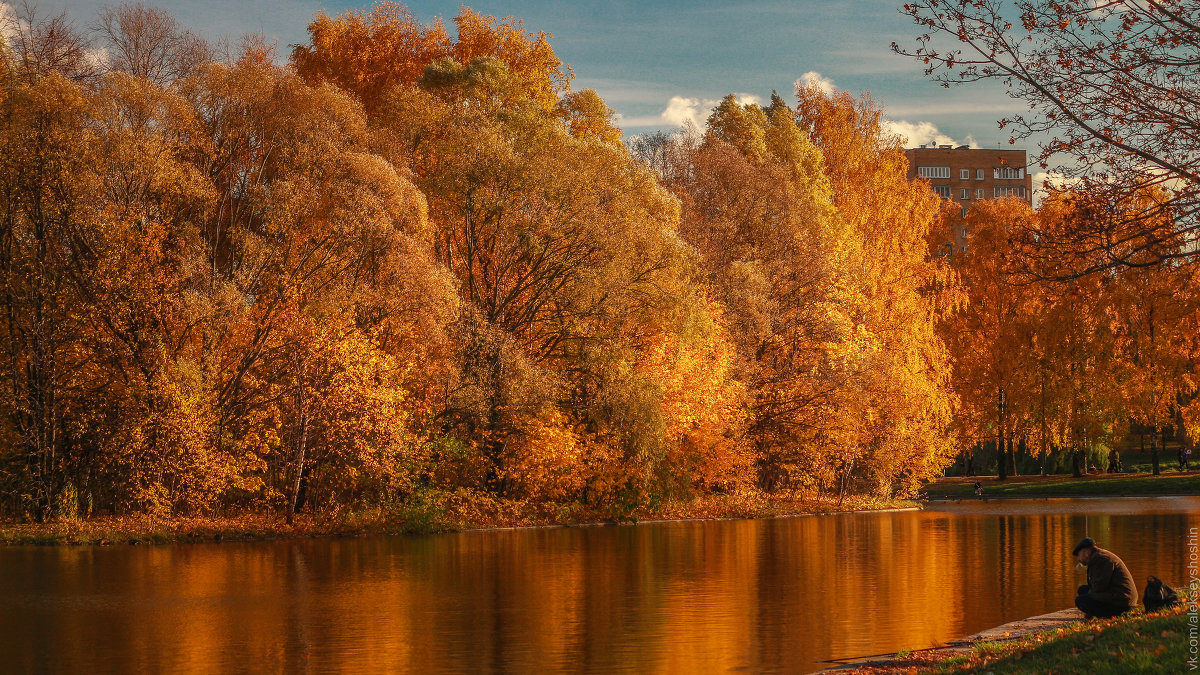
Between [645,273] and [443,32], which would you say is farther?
[443,32]

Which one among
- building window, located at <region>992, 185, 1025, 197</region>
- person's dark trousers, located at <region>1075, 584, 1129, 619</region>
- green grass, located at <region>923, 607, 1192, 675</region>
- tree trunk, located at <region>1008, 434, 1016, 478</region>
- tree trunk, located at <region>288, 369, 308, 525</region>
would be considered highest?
building window, located at <region>992, 185, 1025, 197</region>

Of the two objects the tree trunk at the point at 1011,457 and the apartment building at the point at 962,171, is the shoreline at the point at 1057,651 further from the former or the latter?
the apartment building at the point at 962,171

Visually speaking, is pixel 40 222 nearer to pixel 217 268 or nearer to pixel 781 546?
pixel 217 268

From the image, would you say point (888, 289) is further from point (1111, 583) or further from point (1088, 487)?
point (1111, 583)

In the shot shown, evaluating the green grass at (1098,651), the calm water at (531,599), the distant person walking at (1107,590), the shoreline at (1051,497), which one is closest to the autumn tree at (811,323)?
the shoreline at (1051,497)

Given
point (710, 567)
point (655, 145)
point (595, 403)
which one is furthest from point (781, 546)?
point (655, 145)

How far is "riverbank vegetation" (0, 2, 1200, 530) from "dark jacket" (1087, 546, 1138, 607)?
12.6m

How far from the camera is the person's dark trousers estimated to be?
14.5 meters

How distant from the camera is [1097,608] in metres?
14.6

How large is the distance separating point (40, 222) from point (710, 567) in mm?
21557

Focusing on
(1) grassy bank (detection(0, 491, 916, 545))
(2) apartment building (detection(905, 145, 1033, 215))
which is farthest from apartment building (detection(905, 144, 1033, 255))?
(1) grassy bank (detection(0, 491, 916, 545))

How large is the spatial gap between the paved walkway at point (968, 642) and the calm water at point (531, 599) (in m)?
0.56

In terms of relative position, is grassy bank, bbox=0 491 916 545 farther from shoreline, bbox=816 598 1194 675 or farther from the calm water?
shoreline, bbox=816 598 1194 675

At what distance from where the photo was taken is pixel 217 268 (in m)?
36.0
